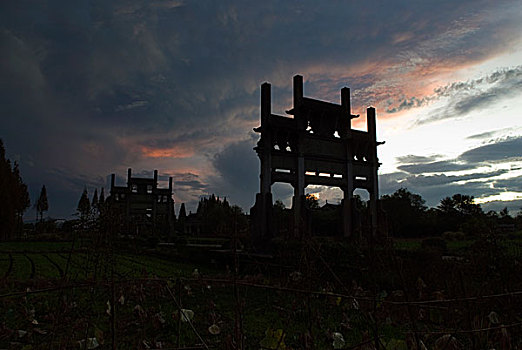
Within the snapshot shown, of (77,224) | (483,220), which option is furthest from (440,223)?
(77,224)

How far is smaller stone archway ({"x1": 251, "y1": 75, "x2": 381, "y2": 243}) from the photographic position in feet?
46.9

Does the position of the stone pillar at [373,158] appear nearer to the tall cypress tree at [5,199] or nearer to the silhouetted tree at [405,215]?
the silhouetted tree at [405,215]

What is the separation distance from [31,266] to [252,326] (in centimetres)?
1051

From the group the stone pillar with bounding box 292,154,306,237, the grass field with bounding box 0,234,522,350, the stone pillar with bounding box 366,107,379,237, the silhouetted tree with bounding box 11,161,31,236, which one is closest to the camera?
the grass field with bounding box 0,234,522,350

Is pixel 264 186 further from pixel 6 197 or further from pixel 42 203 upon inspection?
pixel 42 203

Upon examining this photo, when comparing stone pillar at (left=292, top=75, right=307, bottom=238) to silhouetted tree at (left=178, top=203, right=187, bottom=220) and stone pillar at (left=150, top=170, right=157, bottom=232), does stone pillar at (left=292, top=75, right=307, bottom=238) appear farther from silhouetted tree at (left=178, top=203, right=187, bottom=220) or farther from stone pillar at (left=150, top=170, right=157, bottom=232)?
silhouetted tree at (left=178, top=203, right=187, bottom=220)

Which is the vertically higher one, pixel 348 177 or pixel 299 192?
pixel 348 177

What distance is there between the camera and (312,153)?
618 inches

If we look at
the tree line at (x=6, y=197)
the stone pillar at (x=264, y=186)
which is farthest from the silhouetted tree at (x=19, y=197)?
the stone pillar at (x=264, y=186)

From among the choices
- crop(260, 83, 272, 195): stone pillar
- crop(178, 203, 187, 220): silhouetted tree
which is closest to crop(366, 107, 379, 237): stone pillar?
crop(260, 83, 272, 195): stone pillar

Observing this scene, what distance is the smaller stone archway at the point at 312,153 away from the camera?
46.9 feet

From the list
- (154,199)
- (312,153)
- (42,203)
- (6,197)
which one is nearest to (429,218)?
(312,153)

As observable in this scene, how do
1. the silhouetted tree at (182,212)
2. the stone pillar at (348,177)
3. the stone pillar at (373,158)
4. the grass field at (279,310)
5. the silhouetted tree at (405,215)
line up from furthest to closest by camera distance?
the silhouetted tree at (182,212) < the silhouetted tree at (405,215) < the stone pillar at (373,158) < the stone pillar at (348,177) < the grass field at (279,310)

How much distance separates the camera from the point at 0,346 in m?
3.63
